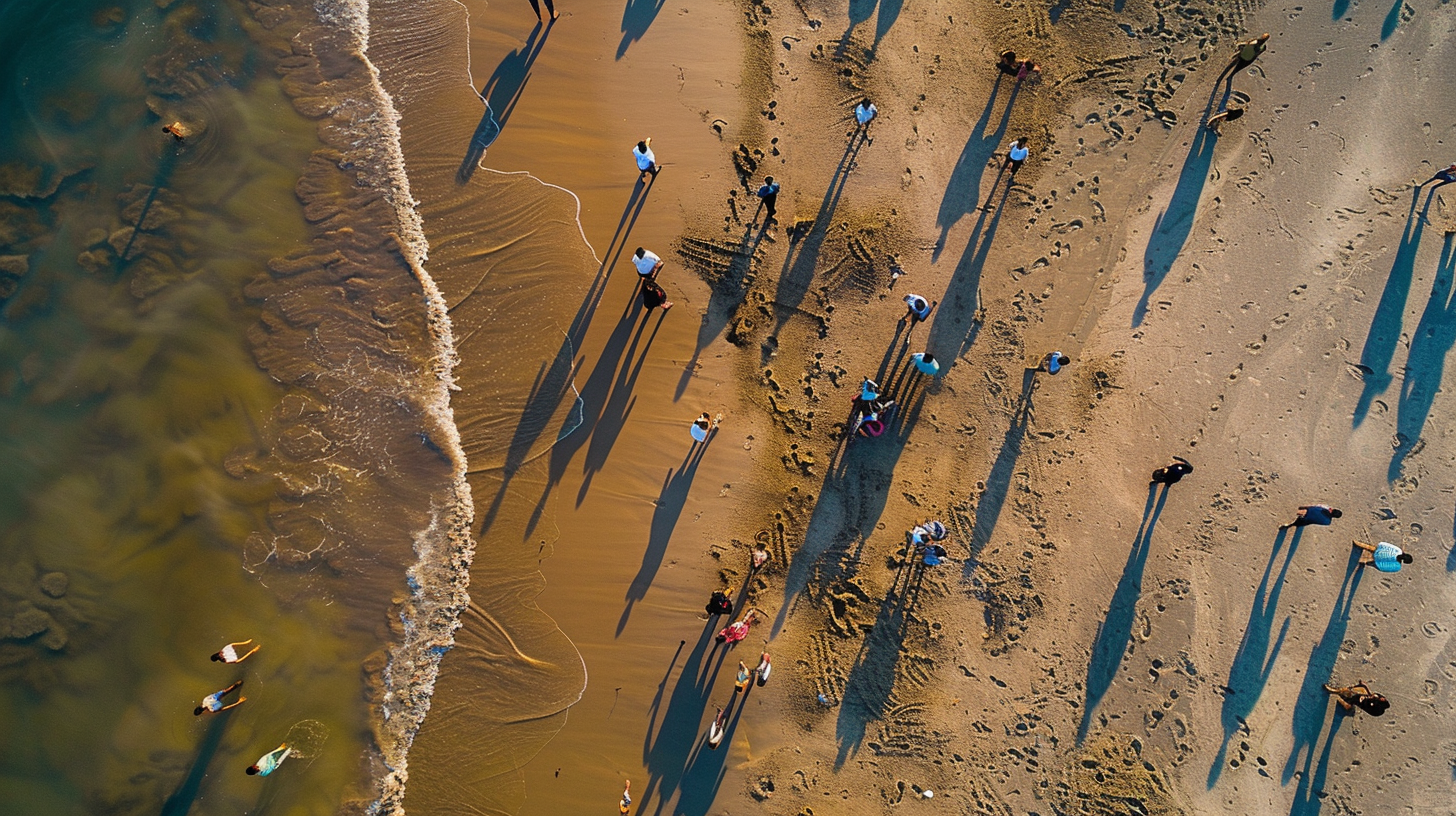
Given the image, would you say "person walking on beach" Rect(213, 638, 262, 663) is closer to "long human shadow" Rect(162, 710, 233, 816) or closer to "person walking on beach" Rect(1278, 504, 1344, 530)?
"long human shadow" Rect(162, 710, 233, 816)

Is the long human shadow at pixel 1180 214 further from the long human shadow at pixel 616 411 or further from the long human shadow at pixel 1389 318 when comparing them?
the long human shadow at pixel 616 411

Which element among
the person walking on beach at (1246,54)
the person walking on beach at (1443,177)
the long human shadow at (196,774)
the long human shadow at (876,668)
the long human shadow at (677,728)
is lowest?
the long human shadow at (196,774)

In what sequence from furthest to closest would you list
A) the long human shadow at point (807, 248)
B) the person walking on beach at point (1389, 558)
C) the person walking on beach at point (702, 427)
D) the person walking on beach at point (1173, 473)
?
the long human shadow at point (807, 248)
the person walking on beach at point (702, 427)
the person walking on beach at point (1173, 473)
the person walking on beach at point (1389, 558)

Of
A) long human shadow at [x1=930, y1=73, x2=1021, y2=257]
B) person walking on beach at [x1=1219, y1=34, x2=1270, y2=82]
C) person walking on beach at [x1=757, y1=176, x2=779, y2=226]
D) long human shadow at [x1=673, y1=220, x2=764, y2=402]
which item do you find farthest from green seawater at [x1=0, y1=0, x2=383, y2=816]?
person walking on beach at [x1=1219, y1=34, x2=1270, y2=82]

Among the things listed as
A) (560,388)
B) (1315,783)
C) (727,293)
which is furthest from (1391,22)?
(560,388)

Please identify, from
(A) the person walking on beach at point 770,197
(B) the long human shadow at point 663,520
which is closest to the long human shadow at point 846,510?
(B) the long human shadow at point 663,520

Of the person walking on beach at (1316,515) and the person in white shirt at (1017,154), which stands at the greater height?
the person in white shirt at (1017,154)
